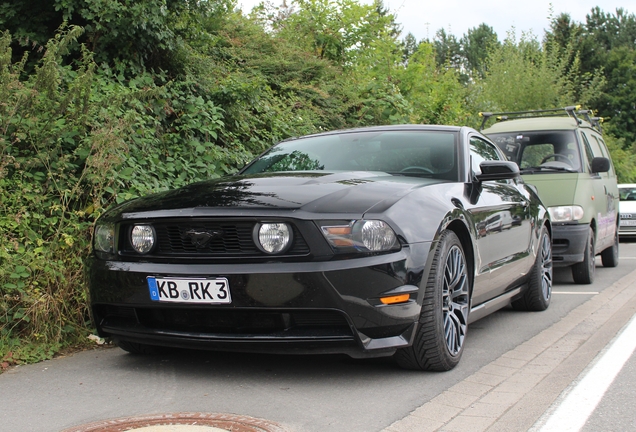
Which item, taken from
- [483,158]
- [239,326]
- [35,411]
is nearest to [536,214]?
[483,158]

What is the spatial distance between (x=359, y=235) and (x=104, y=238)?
62.5 inches

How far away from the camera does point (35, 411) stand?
12.0 ft

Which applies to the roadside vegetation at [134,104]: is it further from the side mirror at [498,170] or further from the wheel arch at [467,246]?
the side mirror at [498,170]

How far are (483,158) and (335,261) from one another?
261 centimetres

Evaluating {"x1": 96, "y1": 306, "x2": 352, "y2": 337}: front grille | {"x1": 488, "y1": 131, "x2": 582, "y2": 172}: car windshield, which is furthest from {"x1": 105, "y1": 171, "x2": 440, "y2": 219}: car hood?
{"x1": 488, "y1": 131, "x2": 582, "y2": 172}: car windshield

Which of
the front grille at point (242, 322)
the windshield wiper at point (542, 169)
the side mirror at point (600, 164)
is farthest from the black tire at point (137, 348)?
the side mirror at point (600, 164)

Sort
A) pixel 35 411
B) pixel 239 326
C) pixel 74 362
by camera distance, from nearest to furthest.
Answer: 1. pixel 35 411
2. pixel 239 326
3. pixel 74 362

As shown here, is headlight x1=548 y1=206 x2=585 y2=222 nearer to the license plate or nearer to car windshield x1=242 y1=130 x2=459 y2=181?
car windshield x1=242 y1=130 x2=459 y2=181

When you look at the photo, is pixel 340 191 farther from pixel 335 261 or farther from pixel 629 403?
pixel 629 403

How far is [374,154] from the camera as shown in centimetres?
539

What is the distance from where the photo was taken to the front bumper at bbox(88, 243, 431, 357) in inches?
148

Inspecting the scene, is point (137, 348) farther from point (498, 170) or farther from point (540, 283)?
point (540, 283)

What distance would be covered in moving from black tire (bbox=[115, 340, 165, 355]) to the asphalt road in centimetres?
6

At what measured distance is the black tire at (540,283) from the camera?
657 centimetres
